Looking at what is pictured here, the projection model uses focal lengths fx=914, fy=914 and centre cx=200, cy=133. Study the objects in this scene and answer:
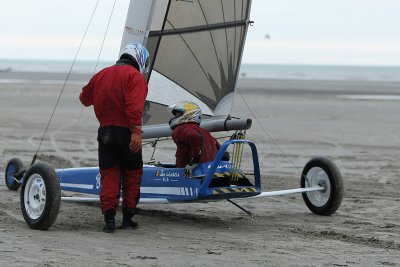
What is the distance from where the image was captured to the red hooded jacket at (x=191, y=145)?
8719 mm

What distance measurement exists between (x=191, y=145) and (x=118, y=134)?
902 mm

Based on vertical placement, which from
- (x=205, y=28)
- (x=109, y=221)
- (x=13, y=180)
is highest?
(x=205, y=28)

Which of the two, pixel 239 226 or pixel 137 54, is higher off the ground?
pixel 137 54

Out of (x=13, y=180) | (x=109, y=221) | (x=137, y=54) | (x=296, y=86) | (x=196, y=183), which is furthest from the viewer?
(x=296, y=86)

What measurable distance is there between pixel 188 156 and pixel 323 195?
1819 millimetres

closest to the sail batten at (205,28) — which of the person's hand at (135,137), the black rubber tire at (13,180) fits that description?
the black rubber tire at (13,180)

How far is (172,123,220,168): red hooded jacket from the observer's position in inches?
343

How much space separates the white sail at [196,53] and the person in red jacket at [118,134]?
223cm

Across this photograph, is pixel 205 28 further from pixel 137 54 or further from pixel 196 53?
pixel 137 54

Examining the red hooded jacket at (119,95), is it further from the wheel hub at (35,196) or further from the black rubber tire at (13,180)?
the black rubber tire at (13,180)

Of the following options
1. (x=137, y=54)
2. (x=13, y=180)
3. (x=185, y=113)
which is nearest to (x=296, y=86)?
(x=13, y=180)

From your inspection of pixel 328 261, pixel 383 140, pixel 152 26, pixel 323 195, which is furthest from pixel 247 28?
pixel 383 140

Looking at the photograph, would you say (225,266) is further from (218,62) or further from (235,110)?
(235,110)

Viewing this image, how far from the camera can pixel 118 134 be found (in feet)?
26.6
